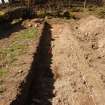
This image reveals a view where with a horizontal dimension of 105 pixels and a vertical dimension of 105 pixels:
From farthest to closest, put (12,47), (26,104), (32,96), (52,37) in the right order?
(52,37), (12,47), (32,96), (26,104)

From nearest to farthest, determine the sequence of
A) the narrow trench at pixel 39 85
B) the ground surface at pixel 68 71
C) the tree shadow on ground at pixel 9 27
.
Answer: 1. the narrow trench at pixel 39 85
2. the ground surface at pixel 68 71
3. the tree shadow on ground at pixel 9 27

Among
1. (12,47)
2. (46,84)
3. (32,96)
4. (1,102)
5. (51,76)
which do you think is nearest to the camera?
(1,102)

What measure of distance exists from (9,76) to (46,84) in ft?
4.07

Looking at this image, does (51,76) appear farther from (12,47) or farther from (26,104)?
(12,47)

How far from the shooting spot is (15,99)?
6.73 m

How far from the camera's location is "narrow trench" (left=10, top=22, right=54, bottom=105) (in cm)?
759

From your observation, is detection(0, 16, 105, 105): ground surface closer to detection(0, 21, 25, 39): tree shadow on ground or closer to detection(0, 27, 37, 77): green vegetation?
detection(0, 27, 37, 77): green vegetation

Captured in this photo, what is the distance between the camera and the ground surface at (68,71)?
783cm

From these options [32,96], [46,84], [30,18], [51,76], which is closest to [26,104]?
[32,96]

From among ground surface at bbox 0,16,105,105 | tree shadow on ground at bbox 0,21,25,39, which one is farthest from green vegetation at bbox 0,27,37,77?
tree shadow on ground at bbox 0,21,25,39

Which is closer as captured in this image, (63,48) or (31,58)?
(31,58)

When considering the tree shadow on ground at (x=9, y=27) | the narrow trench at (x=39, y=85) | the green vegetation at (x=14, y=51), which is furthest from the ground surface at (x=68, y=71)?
the tree shadow on ground at (x=9, y=27)

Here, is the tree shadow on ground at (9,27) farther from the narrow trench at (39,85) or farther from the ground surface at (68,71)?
the narrow trench at (39,85)

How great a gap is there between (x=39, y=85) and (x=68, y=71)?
1235 mm
